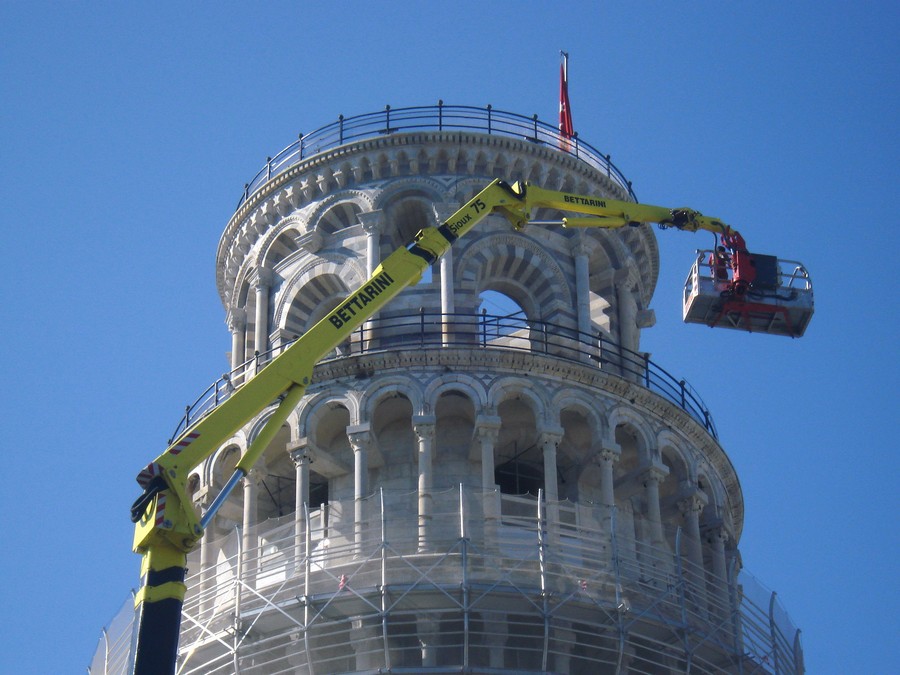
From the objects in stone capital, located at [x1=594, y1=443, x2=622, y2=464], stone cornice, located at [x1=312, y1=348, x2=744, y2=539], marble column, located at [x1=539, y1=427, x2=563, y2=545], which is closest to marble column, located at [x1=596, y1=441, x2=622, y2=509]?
stone capital, located at [x1=594, y1=443, x2=622, y2=464]

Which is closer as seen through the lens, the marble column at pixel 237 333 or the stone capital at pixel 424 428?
the stone capital at pixel 424 428

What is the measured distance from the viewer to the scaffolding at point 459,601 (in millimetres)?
51094

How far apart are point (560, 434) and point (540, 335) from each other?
442 cm

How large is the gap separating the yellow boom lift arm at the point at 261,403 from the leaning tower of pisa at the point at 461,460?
134cm

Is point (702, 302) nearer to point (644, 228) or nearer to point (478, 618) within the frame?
point (644, 228)

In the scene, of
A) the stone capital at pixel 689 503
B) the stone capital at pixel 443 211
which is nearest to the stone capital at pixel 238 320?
the stone capital at pixel 443 211

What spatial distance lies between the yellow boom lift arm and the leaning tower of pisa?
1.34 meters

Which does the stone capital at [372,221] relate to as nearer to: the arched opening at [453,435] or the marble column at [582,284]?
the marble column at [582,284]

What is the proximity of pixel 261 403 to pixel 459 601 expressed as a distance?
6.31m

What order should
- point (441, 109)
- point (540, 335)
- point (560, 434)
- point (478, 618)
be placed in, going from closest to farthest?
1. point (478, 618)
2. point (560, 434)
3. point (540, 335)
4. point (441, 109)

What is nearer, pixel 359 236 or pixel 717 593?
pixel 717 593

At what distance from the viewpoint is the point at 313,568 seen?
174ft

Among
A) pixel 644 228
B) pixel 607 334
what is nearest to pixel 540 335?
pixel 607 334

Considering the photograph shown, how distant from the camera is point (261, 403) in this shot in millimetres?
49562
